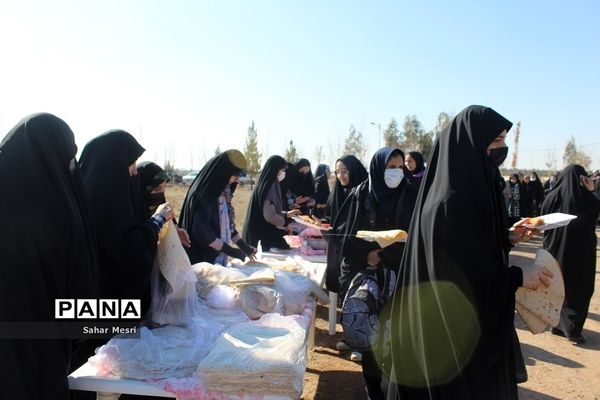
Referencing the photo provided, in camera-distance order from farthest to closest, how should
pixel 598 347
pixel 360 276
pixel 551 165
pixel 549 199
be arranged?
pixel 551 165
pixel 549 199
pixel 598 347
pixel 360 276

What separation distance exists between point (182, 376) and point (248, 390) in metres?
0.31

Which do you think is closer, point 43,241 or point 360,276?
point 43,241

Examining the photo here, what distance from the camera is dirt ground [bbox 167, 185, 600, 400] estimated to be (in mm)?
3605

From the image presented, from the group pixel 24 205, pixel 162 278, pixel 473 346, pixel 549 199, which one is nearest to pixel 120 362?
pixel 162 278

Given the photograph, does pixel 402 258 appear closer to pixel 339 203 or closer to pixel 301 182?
pixel 339 203

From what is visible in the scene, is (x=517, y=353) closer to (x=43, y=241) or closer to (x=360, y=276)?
(x=360, y=276)

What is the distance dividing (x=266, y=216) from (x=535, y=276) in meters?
3.49

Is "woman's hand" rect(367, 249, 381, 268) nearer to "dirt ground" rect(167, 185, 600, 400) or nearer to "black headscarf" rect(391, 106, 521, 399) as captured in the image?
"black headscarf" rect(391, 106, 521, 399)

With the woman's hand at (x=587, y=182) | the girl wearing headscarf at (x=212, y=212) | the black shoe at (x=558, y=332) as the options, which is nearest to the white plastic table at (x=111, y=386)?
the girl wearing headscarf at (x=212, y=212)

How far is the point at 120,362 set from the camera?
1.97 m

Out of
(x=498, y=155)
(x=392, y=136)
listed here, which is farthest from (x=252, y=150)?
(x=498, y=155)

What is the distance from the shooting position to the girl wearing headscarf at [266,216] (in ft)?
16.8

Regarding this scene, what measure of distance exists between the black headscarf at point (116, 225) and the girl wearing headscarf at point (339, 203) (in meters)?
1.57

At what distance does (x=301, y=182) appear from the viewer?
7578 mm
